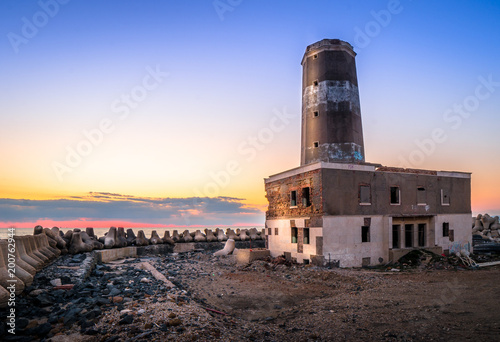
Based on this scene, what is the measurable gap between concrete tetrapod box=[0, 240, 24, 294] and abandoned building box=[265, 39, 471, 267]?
44.5 ft

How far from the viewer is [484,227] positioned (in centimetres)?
3594

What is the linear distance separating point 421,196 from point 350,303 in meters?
13.9

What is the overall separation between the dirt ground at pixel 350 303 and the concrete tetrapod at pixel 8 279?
177 inches

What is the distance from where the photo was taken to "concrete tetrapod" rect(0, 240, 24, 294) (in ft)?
24.6

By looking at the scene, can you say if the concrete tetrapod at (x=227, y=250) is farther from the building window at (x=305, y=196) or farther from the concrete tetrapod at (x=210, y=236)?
the building window at (x=305, y=196)

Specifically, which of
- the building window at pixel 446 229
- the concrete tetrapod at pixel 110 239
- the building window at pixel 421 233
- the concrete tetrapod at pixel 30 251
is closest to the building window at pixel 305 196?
the building window at pixel 421 233

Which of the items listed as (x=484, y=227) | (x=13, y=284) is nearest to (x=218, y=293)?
(x=13, y=284)

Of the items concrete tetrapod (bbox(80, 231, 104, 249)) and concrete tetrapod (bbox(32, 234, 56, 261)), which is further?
concrete tetrapod (bbox(80, 231, 104, 249))

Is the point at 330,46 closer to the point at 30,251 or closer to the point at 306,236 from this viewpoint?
the point at 306,236

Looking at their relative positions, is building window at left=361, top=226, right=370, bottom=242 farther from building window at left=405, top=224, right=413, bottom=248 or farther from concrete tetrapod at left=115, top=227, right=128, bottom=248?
concrete tetrapod at left=115, top=227, right=128, bottom=248

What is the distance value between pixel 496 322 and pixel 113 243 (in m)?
20.9

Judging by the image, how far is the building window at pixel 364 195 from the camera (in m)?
19.5

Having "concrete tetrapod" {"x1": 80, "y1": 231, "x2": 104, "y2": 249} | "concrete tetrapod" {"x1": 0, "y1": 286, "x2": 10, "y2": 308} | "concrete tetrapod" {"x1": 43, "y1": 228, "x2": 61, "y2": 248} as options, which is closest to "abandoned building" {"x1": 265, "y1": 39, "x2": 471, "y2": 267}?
"concrete tetrapod" {"x1": 80, "y1": 231, "x2": 104, "y2": 249}

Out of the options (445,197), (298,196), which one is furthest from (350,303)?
(445,197)
